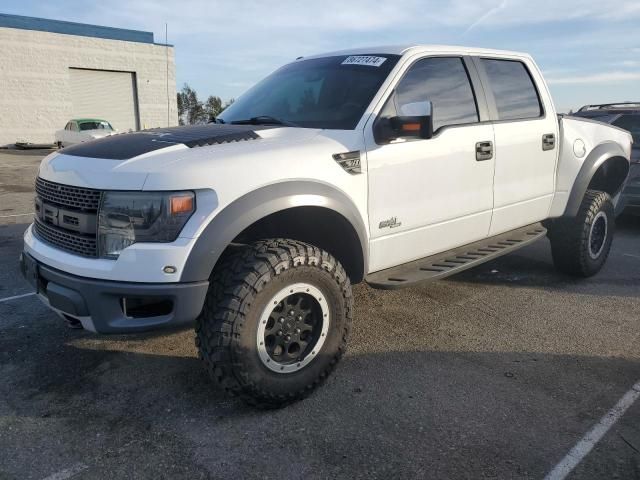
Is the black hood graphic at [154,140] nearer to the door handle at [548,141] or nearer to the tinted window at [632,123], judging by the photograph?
the door handle at [548,141]

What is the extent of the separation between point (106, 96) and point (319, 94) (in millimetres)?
31594

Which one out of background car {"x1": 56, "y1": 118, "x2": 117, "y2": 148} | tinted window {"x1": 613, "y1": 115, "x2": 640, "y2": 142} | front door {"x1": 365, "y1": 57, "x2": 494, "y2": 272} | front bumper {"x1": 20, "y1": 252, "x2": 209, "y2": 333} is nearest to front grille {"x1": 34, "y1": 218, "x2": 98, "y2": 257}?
front bumper {"x1": 20, "y1": 252, "x2": 209, "y2": 333}

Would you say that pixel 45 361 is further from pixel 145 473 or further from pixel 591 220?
pixel 591 220

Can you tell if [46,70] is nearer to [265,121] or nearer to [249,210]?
[265,121]

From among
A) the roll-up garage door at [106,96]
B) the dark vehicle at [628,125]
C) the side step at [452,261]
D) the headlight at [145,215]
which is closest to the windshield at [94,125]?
the roll-up garage door at [106,96]

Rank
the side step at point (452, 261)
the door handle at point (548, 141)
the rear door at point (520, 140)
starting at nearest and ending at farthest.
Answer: the side step at point (452, 261) → the rear door at point (520, 140) → the door handle at point (548, 141)

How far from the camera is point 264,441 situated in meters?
2.63

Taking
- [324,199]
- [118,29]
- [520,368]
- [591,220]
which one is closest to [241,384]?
[324,199]

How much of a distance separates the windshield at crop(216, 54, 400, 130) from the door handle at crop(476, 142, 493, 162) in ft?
2.93

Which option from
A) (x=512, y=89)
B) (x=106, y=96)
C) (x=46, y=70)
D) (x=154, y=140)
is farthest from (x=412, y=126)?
(x=106, y=96)

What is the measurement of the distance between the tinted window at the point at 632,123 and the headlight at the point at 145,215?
709cm

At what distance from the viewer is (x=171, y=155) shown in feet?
8.77

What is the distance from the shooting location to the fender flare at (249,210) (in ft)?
8.36

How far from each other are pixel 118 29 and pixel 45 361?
32.8 meters
